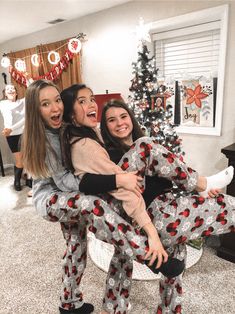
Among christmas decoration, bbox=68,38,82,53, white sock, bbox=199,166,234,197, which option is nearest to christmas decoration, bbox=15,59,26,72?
christmas decoration, bbox=68,38,82,53

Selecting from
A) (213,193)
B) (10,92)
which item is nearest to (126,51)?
(10,92)

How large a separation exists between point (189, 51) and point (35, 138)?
2237mm

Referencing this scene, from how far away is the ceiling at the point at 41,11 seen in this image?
9.70 feet

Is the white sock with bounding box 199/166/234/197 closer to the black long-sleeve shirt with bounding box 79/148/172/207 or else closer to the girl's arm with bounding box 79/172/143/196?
the black long-sleeve shirt with bounding box 79/148/172/207

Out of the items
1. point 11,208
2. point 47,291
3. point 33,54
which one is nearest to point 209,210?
point 47,291

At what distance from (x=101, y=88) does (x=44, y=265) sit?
237 cm

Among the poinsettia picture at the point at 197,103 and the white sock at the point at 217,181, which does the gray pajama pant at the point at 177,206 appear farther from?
the poinsettia picture at the point at 197,103

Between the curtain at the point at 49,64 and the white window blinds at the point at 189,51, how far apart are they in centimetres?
129

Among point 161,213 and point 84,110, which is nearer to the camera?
point 161,213

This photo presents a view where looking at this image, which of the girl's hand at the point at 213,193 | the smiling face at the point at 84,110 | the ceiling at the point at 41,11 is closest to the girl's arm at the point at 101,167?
the smiling face at the point at 84,110

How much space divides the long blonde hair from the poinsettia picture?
196 centimetres

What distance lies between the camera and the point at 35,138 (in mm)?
1380

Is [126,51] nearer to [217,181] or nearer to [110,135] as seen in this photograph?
[110,135]

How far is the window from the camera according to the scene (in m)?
2.64
